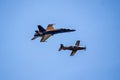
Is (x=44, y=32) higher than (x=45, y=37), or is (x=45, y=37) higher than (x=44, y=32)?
(x=44, y=32)

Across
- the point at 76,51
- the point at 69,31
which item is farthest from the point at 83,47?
the point at 69,31

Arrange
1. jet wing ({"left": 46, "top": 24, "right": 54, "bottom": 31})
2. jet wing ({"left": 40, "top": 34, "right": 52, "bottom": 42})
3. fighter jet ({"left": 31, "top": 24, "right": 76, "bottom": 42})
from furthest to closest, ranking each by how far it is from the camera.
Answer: jet wing ({"left": 46, "top": 24, "right": 54, "bottom": 31})
fighter jet ({"left": 31, "top": 24, "right": 76, "bottom": 42})
jet wing ({"left": 40, "top": 34, "right": 52, "bottom": 42})

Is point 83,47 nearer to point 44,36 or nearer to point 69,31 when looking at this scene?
point 69,31

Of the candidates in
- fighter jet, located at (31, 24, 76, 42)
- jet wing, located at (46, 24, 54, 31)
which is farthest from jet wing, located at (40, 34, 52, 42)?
jet wing, located at (46, 24, 54, 31)

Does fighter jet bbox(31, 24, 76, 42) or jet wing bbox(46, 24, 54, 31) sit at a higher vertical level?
jet wing bbox(46, 24, 54, 31)

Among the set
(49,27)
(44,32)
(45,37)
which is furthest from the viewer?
(49,27)

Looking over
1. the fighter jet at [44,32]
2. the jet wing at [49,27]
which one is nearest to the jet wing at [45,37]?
the fighter jet at [44,32]

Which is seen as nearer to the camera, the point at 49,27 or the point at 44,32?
the point at 44,32

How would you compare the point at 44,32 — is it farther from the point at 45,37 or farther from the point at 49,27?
the point at 49,27

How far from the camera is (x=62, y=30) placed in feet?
326

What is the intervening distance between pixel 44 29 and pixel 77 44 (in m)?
23.4

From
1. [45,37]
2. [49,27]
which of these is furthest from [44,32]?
[49,27]

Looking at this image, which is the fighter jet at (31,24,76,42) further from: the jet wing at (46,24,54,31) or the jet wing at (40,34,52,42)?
the jet wing at (46,24,54,31)

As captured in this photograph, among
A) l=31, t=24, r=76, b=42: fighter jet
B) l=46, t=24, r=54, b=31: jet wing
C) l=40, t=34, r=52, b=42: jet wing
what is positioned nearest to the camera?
l=40, t=34, r=52, b=42: jet wing
